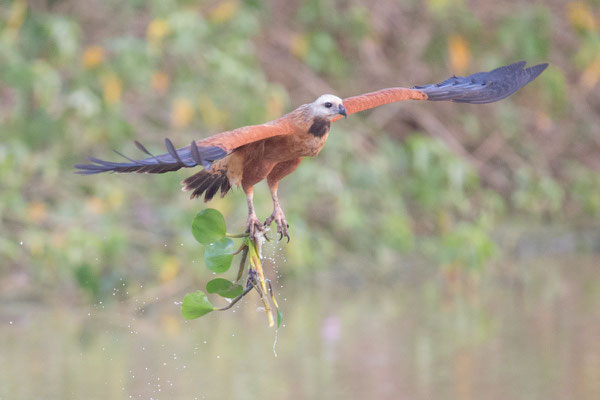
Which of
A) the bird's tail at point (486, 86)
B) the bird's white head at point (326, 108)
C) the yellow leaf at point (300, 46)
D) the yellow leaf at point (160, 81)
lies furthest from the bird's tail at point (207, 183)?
the yellow leaf at point (300, 46)

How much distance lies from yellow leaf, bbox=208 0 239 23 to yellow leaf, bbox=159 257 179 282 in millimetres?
1658

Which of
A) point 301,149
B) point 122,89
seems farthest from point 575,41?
point 301,149

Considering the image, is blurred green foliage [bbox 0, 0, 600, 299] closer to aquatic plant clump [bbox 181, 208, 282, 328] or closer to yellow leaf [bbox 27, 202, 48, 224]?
yellow leaf [bbox 27, 202, 48, 224]

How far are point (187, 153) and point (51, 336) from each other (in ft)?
10.6

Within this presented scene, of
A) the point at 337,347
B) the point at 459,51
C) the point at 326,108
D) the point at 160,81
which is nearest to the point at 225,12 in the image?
the point at 160,81

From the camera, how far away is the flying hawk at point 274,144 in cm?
201

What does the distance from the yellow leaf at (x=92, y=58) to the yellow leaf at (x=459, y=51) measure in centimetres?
267

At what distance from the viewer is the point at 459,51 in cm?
729

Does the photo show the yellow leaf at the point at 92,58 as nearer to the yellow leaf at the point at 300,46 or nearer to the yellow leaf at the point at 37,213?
the yellow leaf at the point at 37,213

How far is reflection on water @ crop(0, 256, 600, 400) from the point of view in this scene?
13.5 ft

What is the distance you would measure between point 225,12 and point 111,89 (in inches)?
39.1

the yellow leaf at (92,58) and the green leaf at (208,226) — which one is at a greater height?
the yellow leaf at (92,58)

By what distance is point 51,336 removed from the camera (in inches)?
196

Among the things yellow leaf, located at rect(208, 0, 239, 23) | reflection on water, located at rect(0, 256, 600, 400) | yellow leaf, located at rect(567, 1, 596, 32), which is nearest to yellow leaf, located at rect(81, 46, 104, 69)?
yellow leaf, located at rect(208, 0, 239, 23)
